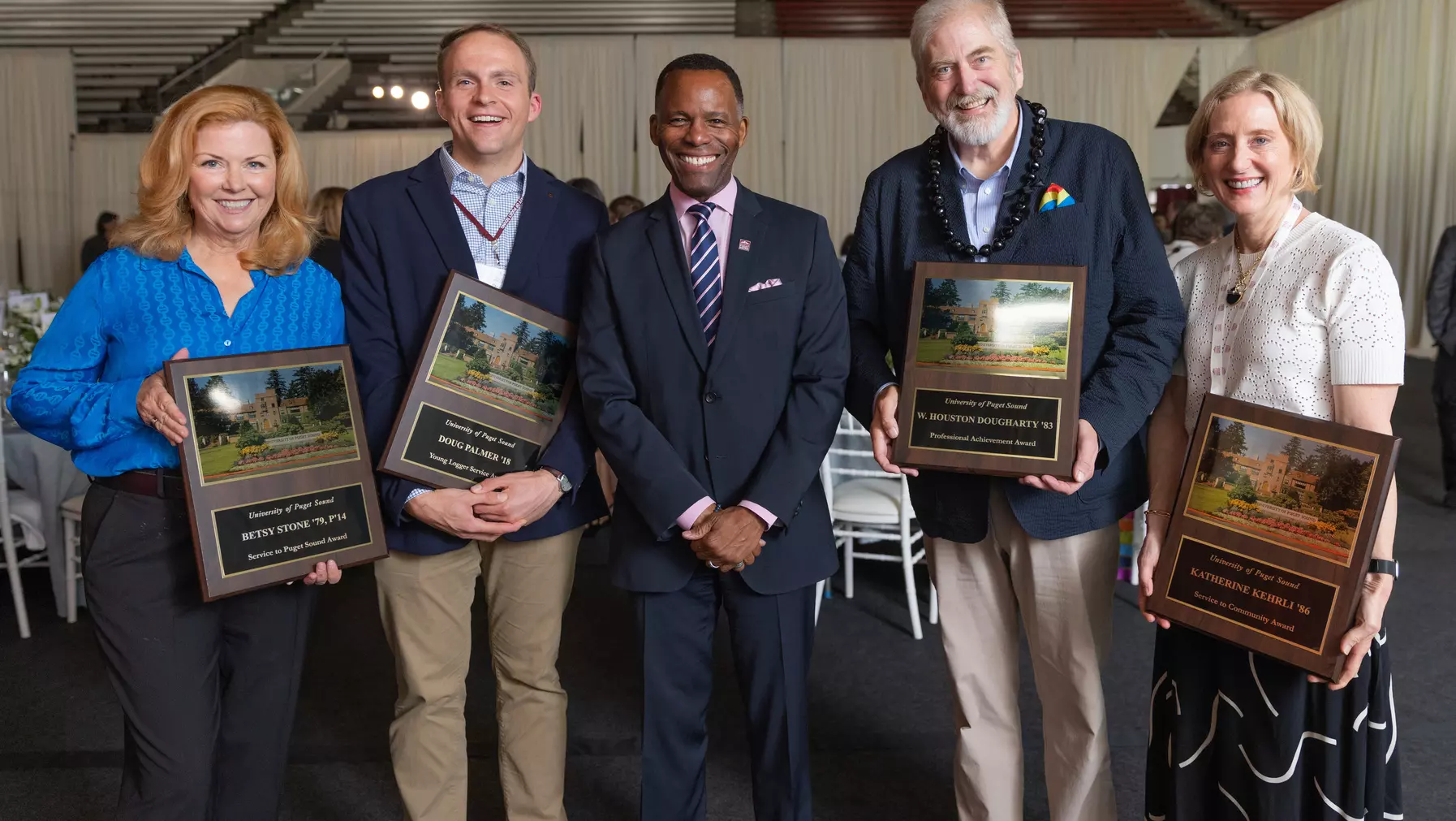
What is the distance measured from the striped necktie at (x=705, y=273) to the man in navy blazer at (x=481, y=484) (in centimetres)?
26

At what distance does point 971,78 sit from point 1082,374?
22.4 inches

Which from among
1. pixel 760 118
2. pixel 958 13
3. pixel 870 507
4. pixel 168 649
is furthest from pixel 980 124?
pixel 760 118

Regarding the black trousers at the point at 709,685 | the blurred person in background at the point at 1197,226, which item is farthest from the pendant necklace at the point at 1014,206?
the blurred person in background at the point at 1197,226

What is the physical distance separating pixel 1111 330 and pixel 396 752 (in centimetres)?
162

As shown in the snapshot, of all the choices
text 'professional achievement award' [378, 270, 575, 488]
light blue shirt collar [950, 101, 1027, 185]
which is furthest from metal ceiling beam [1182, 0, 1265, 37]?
text 'professional achievement award' [378, 270, 575, 488]

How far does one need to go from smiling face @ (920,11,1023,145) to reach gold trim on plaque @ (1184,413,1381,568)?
2.15 feet

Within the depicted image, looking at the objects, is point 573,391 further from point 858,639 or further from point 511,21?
point 511,21

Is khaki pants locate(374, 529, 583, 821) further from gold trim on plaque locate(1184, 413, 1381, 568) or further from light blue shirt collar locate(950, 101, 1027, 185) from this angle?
gold trim on plaque locate(1184, 413, 1381, 568)

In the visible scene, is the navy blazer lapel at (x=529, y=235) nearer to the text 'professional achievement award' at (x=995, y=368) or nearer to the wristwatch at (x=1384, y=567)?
the text 'professional achievement award' at (x=995, y=368)

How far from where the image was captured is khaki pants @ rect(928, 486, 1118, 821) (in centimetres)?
203

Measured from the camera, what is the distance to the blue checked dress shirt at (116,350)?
5.79 feet

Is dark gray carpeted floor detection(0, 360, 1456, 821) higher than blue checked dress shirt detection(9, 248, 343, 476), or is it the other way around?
blue checked dress shirt detection(9, 248, 343, 476)

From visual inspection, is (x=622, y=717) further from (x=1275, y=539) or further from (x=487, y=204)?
(x=1275, y=539)

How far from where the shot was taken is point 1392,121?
11.4 metres
